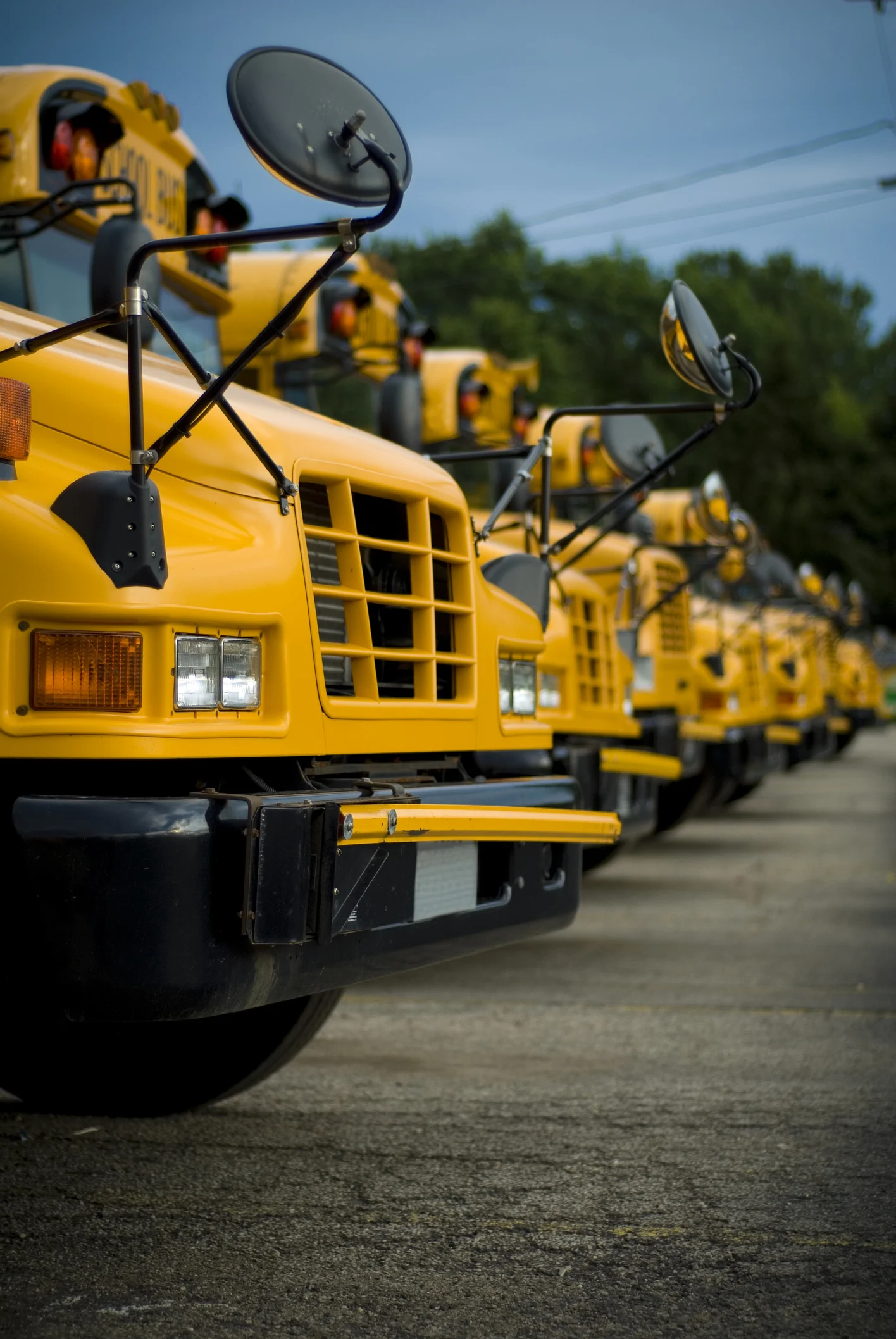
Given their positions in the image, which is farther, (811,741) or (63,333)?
(811,741)

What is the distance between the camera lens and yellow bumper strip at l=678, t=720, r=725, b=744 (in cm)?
928

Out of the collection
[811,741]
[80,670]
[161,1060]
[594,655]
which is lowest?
[161,1060]

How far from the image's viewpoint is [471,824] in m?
3.51

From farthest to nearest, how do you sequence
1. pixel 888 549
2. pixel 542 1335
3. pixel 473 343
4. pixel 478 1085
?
pixel 473 343, pixel 888 549, pixel 478 1085, pixel 542 1335

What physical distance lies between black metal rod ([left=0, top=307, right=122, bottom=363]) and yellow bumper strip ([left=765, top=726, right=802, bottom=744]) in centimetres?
984

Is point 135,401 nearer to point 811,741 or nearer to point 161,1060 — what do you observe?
point 161,1060

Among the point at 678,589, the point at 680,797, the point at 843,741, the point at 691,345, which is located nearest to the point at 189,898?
the point at 691,345

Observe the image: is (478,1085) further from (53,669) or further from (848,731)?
(848,731)

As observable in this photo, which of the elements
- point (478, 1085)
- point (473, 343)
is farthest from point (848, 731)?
point (473, 343)

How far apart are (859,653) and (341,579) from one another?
64.7 ft

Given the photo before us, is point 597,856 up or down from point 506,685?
down

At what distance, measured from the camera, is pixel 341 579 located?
3.44 m

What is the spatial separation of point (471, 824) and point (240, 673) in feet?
2.35

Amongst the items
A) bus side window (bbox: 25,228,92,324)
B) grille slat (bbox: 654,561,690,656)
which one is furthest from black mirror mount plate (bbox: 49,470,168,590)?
grille slat (bbox: 654,561,690,656)
